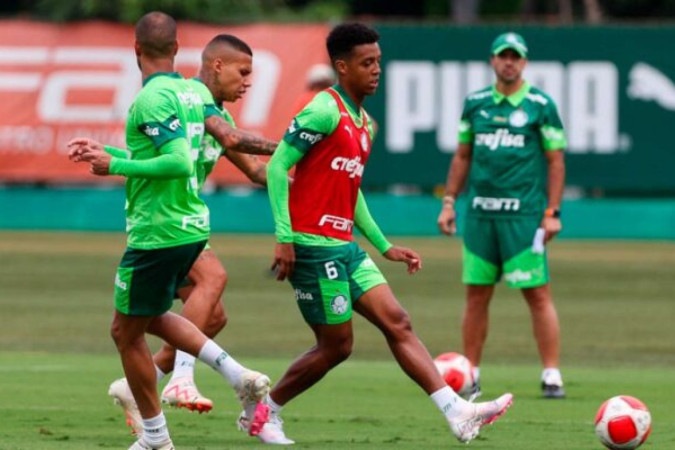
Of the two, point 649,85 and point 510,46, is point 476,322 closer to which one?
point 510,46

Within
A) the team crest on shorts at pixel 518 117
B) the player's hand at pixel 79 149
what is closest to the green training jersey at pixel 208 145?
the player's hand at pixel 79 149

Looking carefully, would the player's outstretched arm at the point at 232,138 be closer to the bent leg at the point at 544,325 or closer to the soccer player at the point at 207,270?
the soccer player at the point at 207,270

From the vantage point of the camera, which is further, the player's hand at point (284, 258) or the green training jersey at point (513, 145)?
the green training jersey at point (513, 145)

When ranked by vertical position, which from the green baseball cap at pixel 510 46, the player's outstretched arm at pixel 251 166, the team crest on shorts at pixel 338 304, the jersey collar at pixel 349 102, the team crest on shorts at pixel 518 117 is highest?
the green baseball cap at pixel 510 46

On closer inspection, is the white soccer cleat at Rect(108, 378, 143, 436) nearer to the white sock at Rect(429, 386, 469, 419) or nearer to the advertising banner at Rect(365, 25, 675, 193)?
the white sock at Rect(429, 386, 469, 419)

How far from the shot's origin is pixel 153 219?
376 inches

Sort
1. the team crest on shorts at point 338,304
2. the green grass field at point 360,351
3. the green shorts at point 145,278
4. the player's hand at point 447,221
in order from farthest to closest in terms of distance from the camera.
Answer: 1. the player's hand at point 447,221
2. the green grass field at point 360,351
3. the team crest on shorts at point 338,304
4. the green shorts at point 145,278

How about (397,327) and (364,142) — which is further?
(364,142)

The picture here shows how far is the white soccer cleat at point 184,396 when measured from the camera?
10297 millimetres

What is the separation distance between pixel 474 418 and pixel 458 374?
7.34 ft

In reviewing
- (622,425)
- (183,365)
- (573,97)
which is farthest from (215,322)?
(573,97)

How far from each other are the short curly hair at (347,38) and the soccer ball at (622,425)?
2.37m

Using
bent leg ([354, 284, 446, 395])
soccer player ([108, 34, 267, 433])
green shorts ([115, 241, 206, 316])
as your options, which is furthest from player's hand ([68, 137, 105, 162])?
bent leg ([354, 284, 446, 395])

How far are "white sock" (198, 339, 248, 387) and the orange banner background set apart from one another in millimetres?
22371
